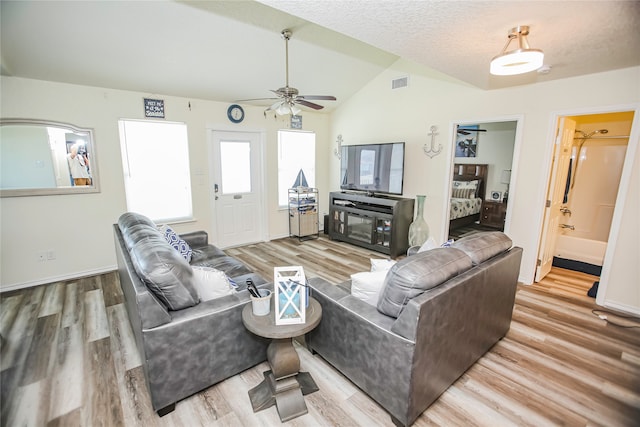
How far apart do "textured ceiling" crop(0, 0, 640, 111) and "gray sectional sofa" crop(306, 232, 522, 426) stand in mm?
1426

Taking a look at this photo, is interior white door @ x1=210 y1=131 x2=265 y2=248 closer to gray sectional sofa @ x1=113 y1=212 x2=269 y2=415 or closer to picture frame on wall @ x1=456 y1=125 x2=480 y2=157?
gray sectional sofa @ x1=113 y1=212 x2=269 y2=415

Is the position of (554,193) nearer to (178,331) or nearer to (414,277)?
(414,277)

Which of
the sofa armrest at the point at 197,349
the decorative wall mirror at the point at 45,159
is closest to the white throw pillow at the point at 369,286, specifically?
the sofa armrest at the point at 197,349

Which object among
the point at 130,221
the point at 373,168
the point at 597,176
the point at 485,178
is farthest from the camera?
the point at 485,178

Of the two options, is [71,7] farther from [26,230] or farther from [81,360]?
[81,360]

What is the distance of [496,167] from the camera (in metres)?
6.25

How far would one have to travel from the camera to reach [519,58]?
179cm

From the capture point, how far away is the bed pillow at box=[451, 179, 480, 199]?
6277mm

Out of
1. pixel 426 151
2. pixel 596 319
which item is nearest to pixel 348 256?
pixel 426 151

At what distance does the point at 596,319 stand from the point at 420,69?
3567mm

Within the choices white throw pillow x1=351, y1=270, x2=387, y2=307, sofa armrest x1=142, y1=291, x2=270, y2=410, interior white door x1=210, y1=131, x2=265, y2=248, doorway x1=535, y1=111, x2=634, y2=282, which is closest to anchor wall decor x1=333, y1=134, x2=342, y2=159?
interior white door x1=210, y1=131, x2=265, y2=248

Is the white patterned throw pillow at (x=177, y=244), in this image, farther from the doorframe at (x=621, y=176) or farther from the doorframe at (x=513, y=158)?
the doorframe at (x=621, y=176)

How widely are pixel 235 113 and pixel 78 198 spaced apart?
2.38 meters

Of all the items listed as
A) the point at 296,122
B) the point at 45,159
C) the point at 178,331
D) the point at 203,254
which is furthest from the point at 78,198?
the point at 296,122
